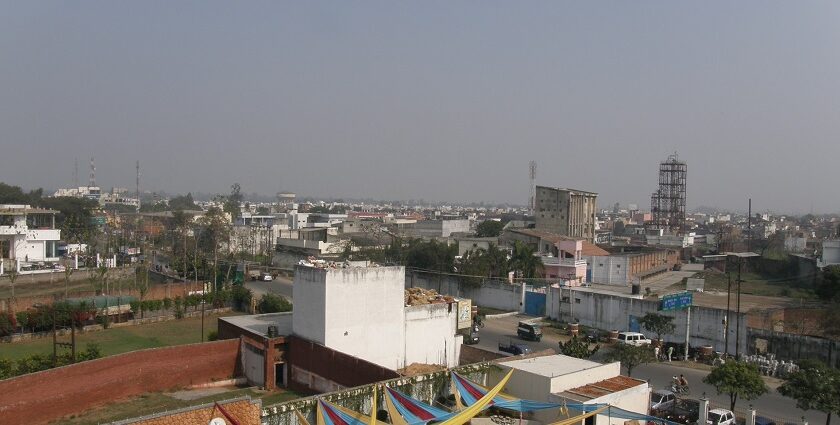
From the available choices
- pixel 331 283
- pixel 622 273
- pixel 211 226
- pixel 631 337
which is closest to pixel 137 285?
pixel 211 226

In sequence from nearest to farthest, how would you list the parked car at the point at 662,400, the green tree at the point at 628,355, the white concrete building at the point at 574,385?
the white concrete building at the point at 574,385 → the parked car at the point at 662,400 → the green tree at the point at 628,355

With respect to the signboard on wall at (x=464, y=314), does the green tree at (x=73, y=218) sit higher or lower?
higher

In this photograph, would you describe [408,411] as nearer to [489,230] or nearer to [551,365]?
[551,365]

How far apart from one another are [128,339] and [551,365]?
20.3m

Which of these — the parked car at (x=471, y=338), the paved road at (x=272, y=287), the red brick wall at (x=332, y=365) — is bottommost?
the paved road at (x=272, y=287)

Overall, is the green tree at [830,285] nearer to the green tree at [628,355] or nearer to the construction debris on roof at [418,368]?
the green tree at [628,355]

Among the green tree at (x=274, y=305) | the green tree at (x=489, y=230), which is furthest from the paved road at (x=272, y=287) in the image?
the green tree at (x=489, y=230)

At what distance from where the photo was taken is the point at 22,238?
50562mm

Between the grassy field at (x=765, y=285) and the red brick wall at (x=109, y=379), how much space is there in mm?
38100

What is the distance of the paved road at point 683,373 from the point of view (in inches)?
759

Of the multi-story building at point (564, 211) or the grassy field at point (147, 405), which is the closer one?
the grassy field at point (147, 405)

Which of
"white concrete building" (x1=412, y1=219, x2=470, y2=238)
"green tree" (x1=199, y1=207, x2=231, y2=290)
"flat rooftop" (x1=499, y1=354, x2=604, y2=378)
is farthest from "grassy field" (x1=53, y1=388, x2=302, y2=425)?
"white concrete building" (x1=412, y1=219, x2=470, y2=238)

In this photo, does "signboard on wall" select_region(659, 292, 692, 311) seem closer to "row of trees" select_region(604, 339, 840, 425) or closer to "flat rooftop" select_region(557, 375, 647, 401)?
"row of trees" select_region(604, 339, 840, 425)

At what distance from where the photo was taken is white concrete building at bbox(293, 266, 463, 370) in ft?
65.9
